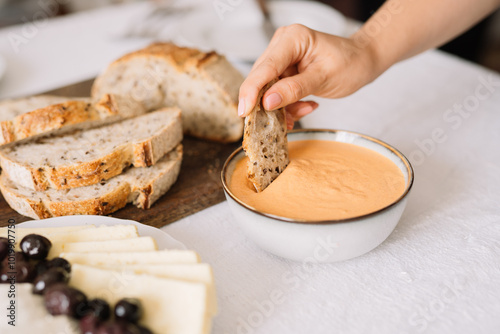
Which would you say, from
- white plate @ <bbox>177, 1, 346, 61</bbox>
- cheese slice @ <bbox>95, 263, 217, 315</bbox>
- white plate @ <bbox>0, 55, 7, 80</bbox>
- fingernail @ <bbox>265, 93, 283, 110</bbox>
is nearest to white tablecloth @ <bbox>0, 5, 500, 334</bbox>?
cheese slice @ <bbox>95, 263, 217, 315</bbox>

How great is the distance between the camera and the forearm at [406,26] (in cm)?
224

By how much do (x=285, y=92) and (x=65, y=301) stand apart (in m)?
1.05

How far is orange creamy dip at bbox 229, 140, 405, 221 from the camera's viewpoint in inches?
60.1

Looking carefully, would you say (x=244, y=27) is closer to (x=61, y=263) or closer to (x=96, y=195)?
(x=96, y=195)

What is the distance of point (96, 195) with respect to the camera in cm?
197

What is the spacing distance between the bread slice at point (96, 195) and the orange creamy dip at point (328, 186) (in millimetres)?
448

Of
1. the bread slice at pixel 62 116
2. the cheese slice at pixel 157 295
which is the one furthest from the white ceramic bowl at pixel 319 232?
the bread slice at pixel 62 116

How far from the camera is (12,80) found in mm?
3371

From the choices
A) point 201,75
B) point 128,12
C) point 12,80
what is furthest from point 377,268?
point 128,12

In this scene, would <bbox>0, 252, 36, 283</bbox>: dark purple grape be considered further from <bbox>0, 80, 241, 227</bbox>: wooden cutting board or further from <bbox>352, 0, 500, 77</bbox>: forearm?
<bbox>352, 0, 500, 77</bbox>: forearm

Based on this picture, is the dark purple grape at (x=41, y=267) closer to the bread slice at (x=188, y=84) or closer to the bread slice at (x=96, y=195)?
the bread slice at (x=96, y=195)

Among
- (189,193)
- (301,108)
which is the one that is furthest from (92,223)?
(301,108)

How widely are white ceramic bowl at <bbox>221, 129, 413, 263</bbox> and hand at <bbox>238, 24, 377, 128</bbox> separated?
40cm

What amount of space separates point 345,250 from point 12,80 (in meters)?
2.93
